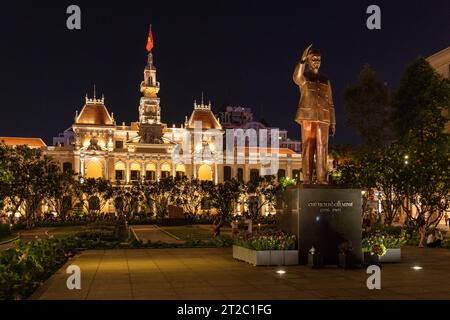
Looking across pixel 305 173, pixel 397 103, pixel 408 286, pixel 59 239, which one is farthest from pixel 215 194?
pixel 408 286

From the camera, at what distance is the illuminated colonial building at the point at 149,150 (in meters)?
101

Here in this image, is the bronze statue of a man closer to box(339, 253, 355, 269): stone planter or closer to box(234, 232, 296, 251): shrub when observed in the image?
box(234, 232, 296, 251): shrub

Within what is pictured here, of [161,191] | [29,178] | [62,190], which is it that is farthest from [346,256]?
[161,191]

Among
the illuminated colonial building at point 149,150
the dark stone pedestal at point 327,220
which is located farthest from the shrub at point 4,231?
the illuminated colonial building at point 149,150

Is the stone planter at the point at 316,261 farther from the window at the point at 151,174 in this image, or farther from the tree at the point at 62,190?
the window at the point at 151,174

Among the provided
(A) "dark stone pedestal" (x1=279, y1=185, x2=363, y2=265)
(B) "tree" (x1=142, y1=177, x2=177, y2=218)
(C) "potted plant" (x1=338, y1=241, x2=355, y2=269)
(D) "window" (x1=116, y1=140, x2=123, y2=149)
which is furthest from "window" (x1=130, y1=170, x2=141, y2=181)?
(C) "potted plant" (x1=338, y1=241, x2=355, y2=269)

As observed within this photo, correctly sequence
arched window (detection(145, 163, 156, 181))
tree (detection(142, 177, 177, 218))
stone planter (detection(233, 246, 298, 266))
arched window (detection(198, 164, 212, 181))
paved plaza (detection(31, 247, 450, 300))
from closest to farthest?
paved plaza (detection(31, 247, 450, 300)) < stone planter (detection(233, 246, 298, 266)) < tree (detection(142, 177, 177, 218)) < arched window (detection(145, 163, 156, 181)) < arched window (detection(198, 164, 212, 181))

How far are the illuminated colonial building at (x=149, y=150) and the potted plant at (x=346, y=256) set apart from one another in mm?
79855

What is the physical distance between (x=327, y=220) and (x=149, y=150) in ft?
283

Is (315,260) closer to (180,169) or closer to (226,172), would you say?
(180,169)

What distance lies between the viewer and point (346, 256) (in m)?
17.5

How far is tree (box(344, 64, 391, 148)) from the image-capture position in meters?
52.3

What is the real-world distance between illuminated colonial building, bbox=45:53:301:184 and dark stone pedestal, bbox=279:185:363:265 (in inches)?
3115
